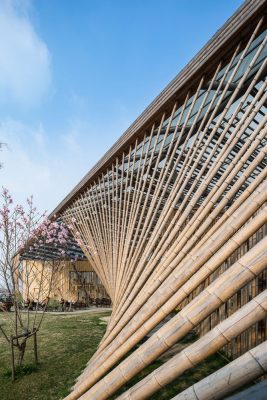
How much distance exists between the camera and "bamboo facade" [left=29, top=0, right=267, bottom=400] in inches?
78.3

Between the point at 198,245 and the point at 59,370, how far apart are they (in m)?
4.22

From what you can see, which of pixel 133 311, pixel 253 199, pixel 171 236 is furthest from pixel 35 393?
pixel 253 199

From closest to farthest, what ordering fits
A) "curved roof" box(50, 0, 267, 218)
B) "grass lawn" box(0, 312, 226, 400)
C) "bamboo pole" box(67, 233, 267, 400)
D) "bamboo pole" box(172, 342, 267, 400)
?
1. "bamboo pole" box(172, 342, 267, 400)
2. "bamboo pole" box(67, 233, 267, 400)
3. "curved roof" box(50, 0, 267, 218)
4. "grass lawn" box(0, 312, 226, 400)

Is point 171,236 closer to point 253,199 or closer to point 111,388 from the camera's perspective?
point 253,199

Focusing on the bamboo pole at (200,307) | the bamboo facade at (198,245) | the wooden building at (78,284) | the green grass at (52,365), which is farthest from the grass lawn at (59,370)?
the wooden building at (78,284)

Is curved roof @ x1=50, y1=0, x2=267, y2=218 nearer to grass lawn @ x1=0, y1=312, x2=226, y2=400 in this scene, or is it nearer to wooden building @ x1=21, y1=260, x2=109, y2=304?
grass lawn @ x1=0, y1=312, x2=226, y2=400

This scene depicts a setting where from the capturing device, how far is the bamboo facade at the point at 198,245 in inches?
78.3

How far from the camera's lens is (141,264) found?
16.1 ft

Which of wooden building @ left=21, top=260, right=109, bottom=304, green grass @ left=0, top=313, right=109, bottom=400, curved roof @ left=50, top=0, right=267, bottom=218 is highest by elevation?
curved roof @ left=50, top=0, right=267, bottom=218

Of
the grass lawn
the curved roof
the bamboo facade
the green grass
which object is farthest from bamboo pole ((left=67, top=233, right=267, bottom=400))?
the curved roof

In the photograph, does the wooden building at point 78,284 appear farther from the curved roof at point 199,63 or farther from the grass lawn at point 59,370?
the curved roof at point 199,63

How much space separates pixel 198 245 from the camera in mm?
3215

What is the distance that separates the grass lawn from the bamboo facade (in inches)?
19.9

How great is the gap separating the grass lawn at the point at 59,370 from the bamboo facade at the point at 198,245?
19.9 inches
